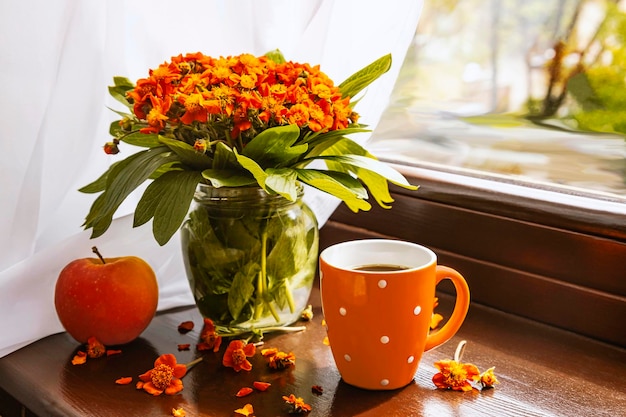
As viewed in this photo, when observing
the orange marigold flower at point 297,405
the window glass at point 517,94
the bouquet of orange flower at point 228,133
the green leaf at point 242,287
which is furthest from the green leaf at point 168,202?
the window glass at point 517,94

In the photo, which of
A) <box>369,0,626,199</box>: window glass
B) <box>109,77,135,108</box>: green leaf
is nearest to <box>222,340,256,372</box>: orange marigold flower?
<box>109,77,135,108</box>: green leaf

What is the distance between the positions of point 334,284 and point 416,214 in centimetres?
36

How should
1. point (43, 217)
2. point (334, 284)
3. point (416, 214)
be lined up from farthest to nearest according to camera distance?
point (416, 214) → point (43, 217) → point (334, 284)

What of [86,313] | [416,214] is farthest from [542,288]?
[86,313]

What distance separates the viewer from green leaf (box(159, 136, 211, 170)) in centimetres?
79

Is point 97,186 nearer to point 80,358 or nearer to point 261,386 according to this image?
point 80,358

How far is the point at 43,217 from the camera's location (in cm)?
98

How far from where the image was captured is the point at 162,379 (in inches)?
30.9

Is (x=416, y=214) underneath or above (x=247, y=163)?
underneath

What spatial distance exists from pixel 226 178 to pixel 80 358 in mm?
283

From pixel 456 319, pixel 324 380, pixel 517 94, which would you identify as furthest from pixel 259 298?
pixel 517 94

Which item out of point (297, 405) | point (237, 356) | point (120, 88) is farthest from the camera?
point (120, 88)

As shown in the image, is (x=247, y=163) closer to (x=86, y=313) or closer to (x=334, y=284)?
(x=334, y=284)

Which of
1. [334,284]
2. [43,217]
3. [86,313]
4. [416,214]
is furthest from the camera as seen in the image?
[416,214]
